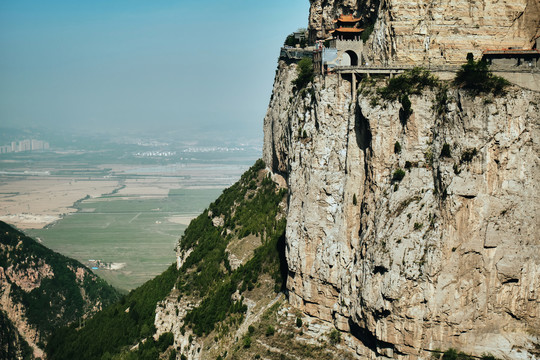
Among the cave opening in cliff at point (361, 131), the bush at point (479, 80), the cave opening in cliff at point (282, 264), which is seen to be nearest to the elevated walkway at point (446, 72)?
the bush at point (479, 80)

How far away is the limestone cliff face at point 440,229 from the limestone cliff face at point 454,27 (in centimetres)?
507

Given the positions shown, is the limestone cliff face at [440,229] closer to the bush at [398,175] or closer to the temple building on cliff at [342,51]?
the bush at [398,175]

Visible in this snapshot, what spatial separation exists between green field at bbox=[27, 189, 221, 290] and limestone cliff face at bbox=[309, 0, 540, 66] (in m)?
75.9

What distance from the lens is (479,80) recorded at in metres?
35.0

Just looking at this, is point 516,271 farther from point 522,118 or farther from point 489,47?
point 489,47

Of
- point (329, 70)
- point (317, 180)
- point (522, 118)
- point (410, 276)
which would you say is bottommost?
point (410, 276)

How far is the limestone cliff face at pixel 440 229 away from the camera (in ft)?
112

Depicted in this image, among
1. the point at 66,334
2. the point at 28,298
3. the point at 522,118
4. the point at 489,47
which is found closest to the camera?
the point at 522,118

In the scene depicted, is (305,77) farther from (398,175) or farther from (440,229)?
(440,229)

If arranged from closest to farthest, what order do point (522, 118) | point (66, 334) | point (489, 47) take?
point (522, 118) < point (489, 47) < point (66, 334)

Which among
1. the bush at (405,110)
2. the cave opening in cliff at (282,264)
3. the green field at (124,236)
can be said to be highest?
the bush at (405,110)

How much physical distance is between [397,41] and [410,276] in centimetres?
1521

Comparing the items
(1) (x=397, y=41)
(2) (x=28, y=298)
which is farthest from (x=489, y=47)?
(2) (x=28, y=298)

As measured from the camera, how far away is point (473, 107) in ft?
113
